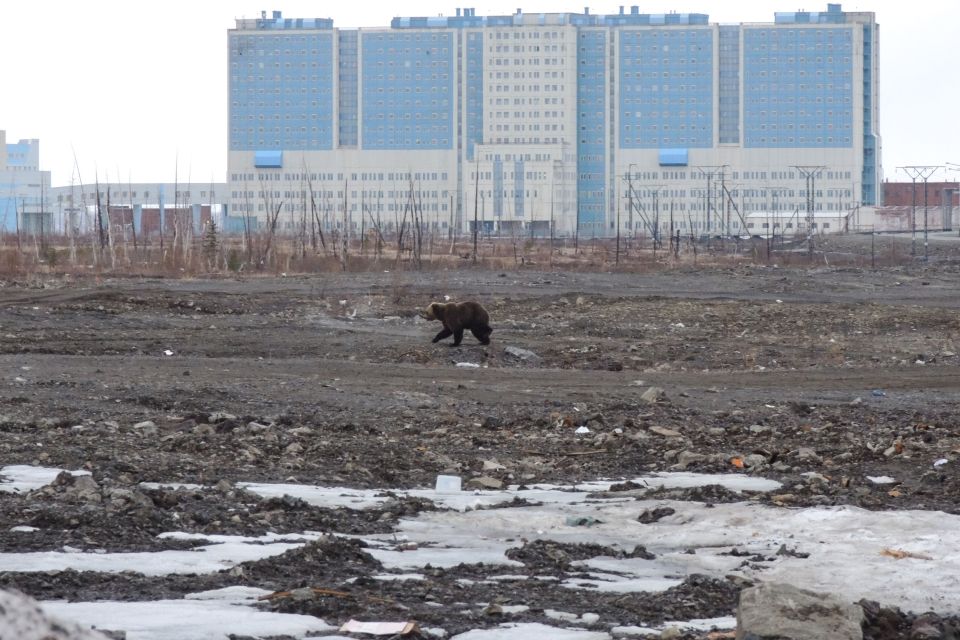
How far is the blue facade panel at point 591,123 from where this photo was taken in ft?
486

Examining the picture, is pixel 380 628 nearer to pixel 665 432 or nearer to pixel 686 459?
pixel 686 459

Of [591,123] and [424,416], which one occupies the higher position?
[591,123]

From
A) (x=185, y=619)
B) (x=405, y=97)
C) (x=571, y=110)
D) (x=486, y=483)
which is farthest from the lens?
(x=405, y=97)

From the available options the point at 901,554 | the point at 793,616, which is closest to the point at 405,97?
the point at 901,554

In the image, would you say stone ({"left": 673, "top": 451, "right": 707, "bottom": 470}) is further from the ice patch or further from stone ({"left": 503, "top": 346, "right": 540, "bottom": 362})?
stone ({"left": 503, "top": 346, "right": 540, "bottom": 362})

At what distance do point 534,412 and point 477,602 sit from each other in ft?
25.9

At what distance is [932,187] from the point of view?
158 meters

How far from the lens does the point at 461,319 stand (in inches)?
826

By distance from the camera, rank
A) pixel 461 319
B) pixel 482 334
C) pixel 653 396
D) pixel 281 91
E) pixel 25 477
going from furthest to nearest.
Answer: pixel 281 91
pixel 482 334
pixel 461 319
pixel 653 396
pixel 25 477

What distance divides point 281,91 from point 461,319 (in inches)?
5413

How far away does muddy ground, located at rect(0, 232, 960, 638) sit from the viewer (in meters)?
6.78

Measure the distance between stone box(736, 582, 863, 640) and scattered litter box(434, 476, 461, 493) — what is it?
4513 millimetres

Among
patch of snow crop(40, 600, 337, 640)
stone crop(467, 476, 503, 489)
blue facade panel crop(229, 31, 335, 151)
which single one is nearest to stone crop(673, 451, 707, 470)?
stone crop(467, 476, 503, 489)

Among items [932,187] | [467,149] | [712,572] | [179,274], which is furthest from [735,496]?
[932,187]
